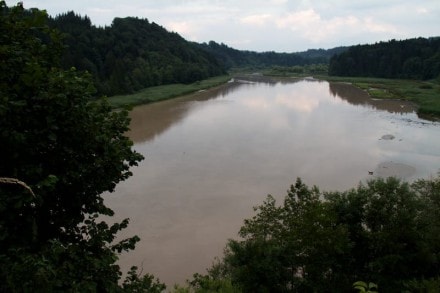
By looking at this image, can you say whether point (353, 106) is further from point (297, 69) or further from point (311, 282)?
point (297, 69)

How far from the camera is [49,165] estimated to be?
292 inches

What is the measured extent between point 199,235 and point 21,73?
1679 cm

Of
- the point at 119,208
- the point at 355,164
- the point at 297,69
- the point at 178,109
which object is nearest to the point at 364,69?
the point at 297,69

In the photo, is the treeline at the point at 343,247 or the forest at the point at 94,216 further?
the treeline at the point at 343,247

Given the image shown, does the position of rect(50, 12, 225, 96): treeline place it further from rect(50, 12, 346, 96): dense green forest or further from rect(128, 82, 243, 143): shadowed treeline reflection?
rect(128, 82, 243, 143): shadowed treeline reflection

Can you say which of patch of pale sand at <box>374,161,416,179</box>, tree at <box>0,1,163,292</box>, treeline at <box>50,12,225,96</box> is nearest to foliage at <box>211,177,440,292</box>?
tree at <box>0,1,163,292</box>

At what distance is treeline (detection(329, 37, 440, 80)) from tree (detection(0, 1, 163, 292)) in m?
128

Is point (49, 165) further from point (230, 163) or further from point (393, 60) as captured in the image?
point (393, 60)

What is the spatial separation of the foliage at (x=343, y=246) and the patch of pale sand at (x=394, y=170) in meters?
17.9

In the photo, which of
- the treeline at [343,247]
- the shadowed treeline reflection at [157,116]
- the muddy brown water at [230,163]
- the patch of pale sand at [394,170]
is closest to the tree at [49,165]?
the treeline at [343,247]

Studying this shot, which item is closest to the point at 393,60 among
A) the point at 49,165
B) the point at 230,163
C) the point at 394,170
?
the point at 394,170

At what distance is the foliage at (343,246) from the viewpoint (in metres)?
14.3

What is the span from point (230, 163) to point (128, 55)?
91889 mm

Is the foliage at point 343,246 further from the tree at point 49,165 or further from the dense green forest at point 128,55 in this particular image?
the dense green forest at point 128,55
